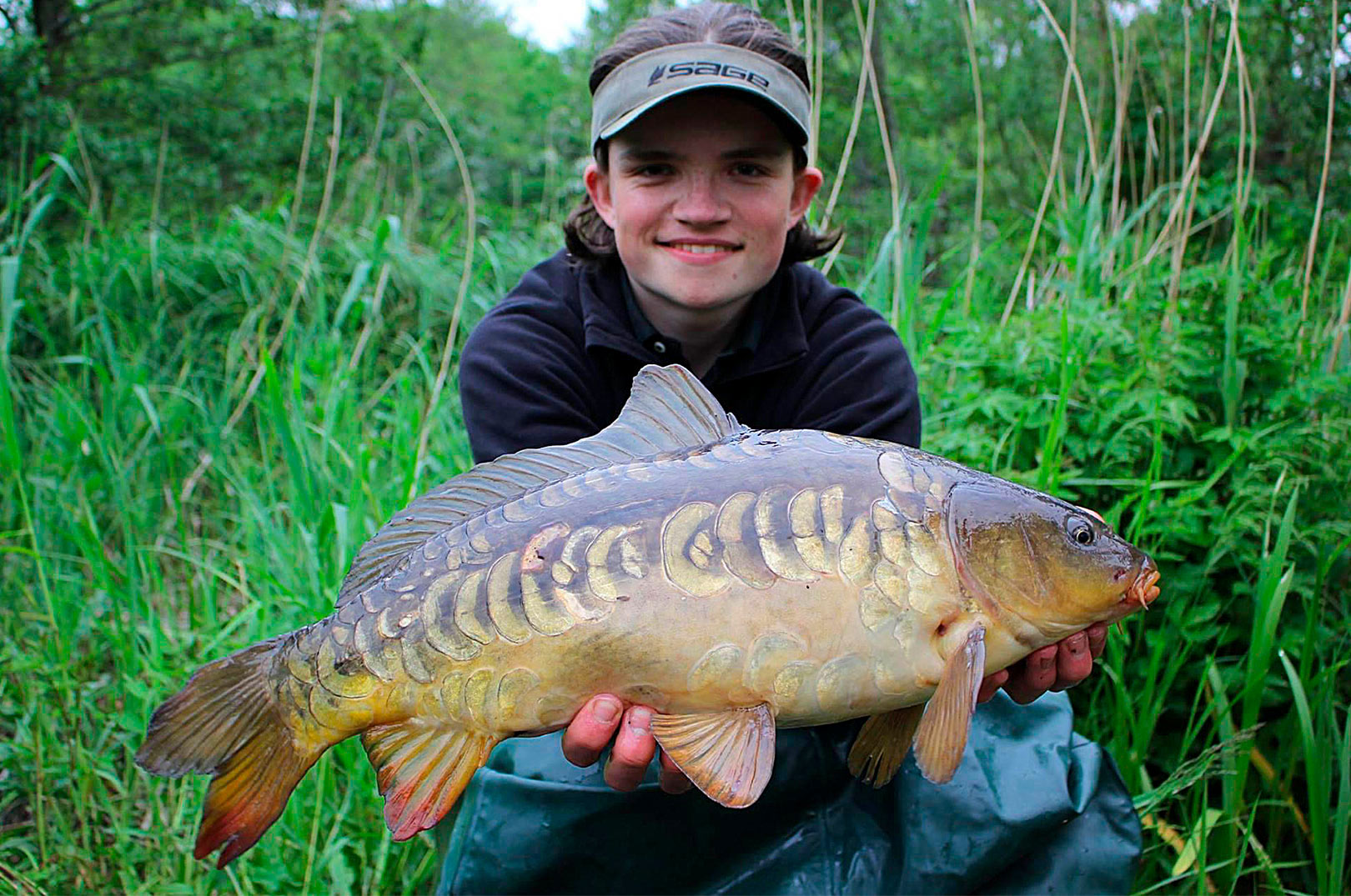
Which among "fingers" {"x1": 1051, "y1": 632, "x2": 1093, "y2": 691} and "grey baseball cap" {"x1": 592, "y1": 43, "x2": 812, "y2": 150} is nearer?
"fingers" {"x1": 1051, "y1": 632, "x2": 1093, "y2": 691}

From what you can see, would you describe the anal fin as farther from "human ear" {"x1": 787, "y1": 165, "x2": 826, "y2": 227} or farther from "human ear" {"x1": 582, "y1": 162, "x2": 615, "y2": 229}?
"human ear" {"x1": 787, "y1": 165, "x2": 826, "y2": 227}

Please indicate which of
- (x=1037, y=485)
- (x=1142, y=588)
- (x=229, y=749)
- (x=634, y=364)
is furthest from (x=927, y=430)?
(x=229, y=749)

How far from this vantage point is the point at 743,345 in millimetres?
1860

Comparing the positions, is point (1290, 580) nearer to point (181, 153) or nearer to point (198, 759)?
point (198, 759)

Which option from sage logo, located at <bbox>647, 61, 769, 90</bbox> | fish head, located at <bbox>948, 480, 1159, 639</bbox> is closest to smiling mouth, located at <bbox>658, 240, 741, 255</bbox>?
sage logo, located at <bbox>647, 61, 769, 90</bbox>

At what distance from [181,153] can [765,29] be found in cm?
461

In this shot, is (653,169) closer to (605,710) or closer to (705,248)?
(705,248)

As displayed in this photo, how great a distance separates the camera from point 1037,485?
1.95 metres

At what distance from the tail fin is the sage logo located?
41.5 inches

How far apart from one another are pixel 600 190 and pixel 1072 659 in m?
1.13

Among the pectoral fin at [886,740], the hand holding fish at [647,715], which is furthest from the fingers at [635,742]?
the pectoral fin at [886,740]

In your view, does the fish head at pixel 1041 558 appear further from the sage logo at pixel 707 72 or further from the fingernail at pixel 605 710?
the sage logo at pixel 707 72

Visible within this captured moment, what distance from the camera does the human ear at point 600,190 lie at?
1.90 metres

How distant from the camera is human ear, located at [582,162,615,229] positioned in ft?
6.22
